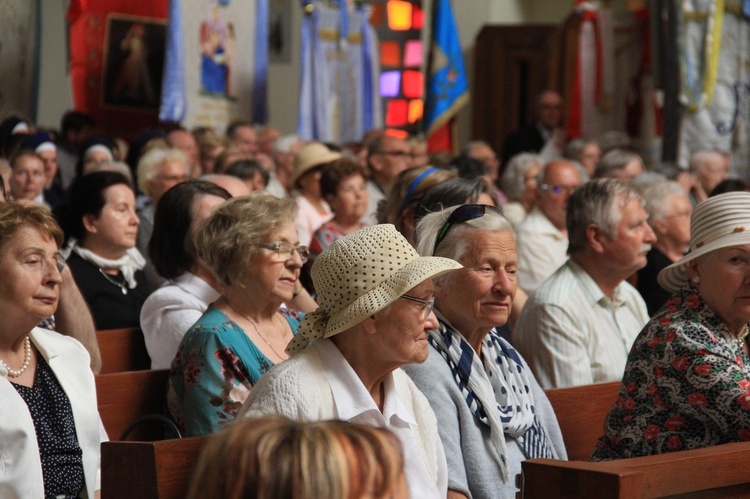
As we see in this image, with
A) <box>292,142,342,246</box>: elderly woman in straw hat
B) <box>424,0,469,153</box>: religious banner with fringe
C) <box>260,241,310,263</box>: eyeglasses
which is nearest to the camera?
<box>260,241,310,263</box>: eyeglasses

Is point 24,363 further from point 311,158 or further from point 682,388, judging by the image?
point 311,158

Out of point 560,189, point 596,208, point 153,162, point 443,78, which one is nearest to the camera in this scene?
point 596,208

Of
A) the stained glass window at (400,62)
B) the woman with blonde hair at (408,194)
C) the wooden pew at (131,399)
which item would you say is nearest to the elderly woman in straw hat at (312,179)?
the woman with blonde hair at (408,194)

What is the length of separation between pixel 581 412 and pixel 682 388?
751mm

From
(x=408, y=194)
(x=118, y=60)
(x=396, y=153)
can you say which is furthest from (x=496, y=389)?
(x=118, y=60)

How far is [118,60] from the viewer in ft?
33.0

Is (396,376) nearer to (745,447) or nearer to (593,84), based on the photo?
(745,447)

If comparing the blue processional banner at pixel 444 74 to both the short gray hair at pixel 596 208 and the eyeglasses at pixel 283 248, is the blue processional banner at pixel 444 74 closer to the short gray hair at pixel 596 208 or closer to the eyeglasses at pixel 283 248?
the short gray hair at pixel 596 208

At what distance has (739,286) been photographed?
3.31m

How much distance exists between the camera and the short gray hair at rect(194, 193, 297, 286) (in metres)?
3.61

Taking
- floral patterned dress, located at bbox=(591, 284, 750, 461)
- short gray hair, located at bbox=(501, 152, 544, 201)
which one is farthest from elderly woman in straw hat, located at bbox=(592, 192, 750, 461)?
short gray hair, located at bbox=(501, 152, 544, 201)

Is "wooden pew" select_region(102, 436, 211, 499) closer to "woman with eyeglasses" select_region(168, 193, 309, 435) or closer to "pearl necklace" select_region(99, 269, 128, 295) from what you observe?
"woman with eyeglasses" select_region(168, 193, 309, 435)

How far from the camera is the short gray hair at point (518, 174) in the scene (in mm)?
8156

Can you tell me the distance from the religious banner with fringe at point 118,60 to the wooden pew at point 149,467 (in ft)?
25.1
